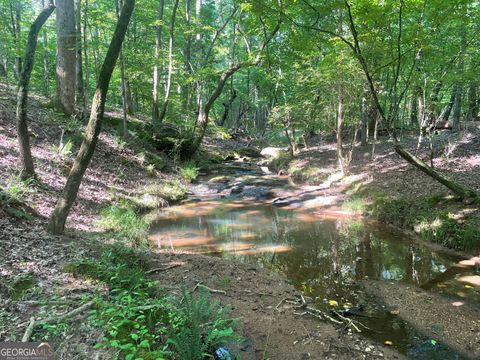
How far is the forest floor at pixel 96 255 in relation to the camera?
3672 millimetres

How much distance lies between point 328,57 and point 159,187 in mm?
7754

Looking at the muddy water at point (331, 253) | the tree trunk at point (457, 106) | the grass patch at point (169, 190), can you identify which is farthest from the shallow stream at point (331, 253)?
the tree trunk at point (457, 106)

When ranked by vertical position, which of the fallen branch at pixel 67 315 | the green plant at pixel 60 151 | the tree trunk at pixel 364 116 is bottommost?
the fallen branch at pixel 67 315

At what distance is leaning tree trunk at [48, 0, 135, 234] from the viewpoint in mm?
5406

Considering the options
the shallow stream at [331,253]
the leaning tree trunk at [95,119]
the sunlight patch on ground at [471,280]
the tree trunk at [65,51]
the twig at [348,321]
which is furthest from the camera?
the tree trunk at [65,51]

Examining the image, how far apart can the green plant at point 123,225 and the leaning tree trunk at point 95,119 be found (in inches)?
48.6

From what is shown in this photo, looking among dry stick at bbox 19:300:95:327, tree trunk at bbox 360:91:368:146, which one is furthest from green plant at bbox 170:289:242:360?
tree trunk at bbox 360:91:368:146

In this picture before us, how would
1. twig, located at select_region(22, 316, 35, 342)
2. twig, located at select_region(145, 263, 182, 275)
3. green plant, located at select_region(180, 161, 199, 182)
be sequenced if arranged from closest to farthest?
1. twig, located at select_region(22, 316, 35, 342)
2. twig, located at select_region(145, 263, 182, 275)
3. green plant, located at select_region(180, 161, 199, 182)

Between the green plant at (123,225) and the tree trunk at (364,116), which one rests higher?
the tree trunk at (364,116)

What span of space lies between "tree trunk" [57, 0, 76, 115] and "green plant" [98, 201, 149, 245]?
6.41 metres

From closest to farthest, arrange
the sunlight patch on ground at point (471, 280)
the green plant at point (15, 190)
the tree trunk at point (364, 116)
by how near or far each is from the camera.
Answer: the sunlight patch on ground at point (471, 280), the green plant at point (15, 190), the tree trunk at point (364, 116)

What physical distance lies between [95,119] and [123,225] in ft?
9.31

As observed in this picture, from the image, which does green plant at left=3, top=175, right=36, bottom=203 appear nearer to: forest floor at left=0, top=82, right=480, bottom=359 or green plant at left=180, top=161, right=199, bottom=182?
forest floor at left=0, top=82, right=480, bottom=359

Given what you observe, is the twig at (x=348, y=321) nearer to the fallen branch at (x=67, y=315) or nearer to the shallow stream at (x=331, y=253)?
the shallow stream at (x=331, y=253)
